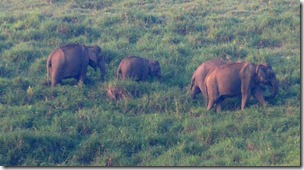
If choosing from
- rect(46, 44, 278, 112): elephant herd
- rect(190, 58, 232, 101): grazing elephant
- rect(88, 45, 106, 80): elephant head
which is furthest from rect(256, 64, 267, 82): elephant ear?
rect(88, 45, 106, 80): elephant head

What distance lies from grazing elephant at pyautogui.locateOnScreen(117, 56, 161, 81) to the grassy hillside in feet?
0.61

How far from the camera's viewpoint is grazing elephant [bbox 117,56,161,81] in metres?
11.7

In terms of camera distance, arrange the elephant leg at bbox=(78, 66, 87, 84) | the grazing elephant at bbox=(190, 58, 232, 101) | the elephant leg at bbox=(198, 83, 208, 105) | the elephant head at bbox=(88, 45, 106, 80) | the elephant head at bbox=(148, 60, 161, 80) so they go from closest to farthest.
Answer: the elephant leg at bbox=(198, 83, 208, 105) → the grazing elephant at bbox=(190, 58, 232, 101) → the elephant leg at bbox=(78, 66, 87, 84) → the elephant head at bbox=(148, 60, 161, 80) → the elephant head at bbox=(88, 45, 106, 80)

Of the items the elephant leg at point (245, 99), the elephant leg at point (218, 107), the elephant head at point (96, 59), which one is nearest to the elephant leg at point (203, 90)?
the elephant leg at point (218, 107)

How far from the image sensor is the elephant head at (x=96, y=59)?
12.0m

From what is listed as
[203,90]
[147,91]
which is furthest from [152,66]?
[203,90]

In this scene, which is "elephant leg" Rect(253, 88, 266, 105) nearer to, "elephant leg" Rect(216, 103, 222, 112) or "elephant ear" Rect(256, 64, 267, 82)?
"elephant ear" Rect(256, 64, 267, 82)

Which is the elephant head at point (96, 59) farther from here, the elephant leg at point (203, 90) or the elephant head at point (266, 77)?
the elephant head at point (266, 77)

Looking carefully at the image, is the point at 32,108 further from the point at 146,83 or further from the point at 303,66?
the point at 303,66

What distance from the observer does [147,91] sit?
A: 1126 centimetres

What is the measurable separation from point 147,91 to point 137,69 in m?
0.61

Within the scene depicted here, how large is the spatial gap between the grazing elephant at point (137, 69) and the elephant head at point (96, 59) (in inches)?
13.2

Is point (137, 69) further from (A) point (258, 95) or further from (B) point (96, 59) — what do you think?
(A) point (258, 95)

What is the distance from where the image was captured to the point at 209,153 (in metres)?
8.93
